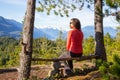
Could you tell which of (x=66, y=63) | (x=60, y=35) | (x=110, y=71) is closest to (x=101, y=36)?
(x=66, y=63)

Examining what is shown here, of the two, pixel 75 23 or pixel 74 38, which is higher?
pixel 75 23

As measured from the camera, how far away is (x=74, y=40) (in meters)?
11.0

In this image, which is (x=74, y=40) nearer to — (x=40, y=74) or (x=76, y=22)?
(x=76, y=22)

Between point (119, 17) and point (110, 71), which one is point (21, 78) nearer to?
point (119, 17)

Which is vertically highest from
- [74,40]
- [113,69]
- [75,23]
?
[75,23]

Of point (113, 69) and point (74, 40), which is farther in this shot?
point (74, 40)

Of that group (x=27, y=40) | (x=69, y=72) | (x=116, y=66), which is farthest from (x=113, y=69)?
(x=69, y=72)

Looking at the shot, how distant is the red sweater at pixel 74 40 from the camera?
10984 millimetres

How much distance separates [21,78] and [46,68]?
4411 millimetres

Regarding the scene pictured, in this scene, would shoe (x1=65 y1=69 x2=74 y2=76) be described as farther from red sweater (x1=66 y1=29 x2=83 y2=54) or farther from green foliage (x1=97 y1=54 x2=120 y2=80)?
green foliage (x1=97 y1=54 x2=120 y2=80)

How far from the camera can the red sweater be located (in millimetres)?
10984

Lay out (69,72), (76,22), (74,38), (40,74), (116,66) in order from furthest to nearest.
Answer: (40,74) → (69,72) → (74,38) → (76,22) → (116,66)

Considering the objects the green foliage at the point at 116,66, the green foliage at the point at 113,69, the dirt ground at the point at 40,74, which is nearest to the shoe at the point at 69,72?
the dirt ground at the point at 40,74

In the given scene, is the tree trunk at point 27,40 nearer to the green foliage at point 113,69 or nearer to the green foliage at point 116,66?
the green foliage at point 113,69
